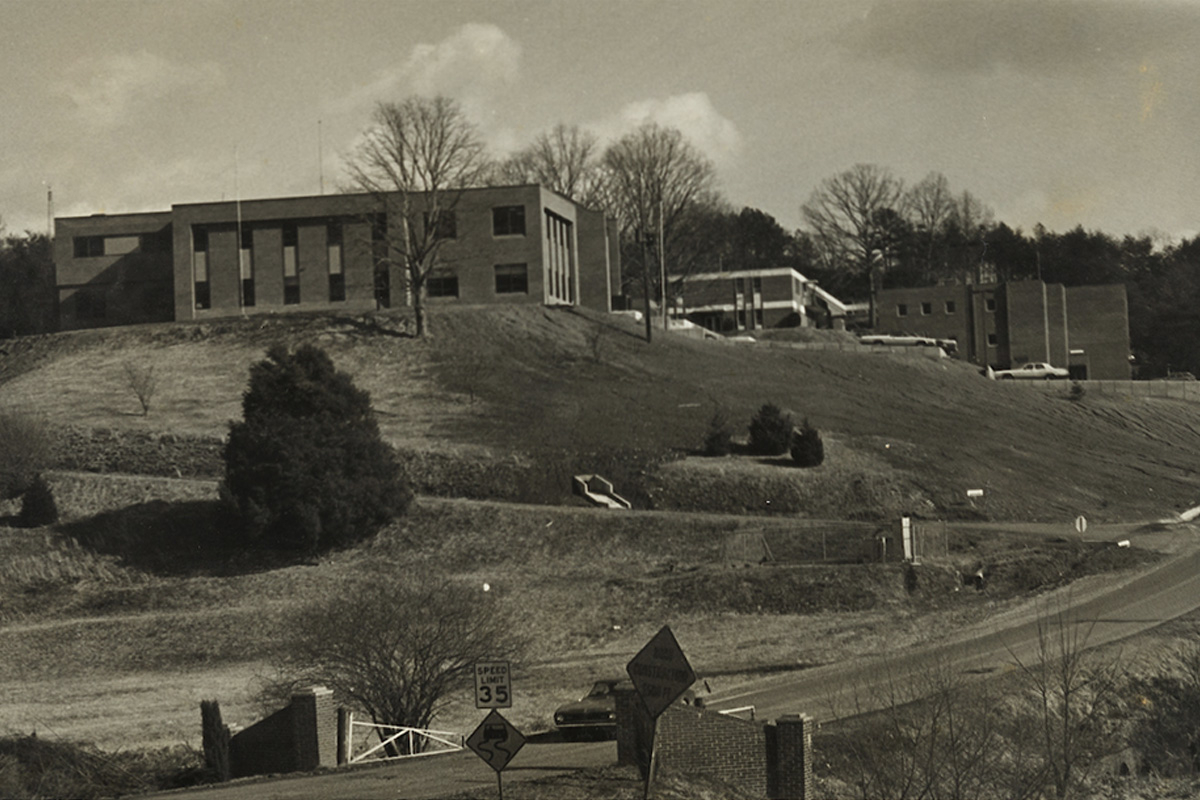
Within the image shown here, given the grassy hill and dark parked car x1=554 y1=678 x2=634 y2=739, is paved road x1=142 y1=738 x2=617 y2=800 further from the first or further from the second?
the grassy hill

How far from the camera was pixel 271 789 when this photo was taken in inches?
856

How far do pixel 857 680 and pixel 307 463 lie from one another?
952 inches

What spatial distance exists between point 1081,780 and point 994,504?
28268mm

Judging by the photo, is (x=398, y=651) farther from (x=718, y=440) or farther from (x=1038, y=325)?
(x=1038, y=325)

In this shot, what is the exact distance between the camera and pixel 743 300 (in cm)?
11594

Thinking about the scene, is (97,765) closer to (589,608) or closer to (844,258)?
(589,608)

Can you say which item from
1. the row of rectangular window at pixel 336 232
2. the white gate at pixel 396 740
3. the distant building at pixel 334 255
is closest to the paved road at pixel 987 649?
the white gate at pixel 396 740

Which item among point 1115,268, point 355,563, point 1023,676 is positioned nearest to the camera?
point 1023,676

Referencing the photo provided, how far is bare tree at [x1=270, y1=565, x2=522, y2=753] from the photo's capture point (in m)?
27.4

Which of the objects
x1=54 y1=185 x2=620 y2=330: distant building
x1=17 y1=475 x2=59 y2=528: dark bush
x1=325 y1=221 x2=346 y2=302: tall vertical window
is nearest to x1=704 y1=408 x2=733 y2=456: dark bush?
x1=17 y1=475 x2=59 y2=528: dark bush

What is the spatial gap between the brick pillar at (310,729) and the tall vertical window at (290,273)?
198 feet

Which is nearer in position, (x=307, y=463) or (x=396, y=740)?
(x=396, y=740)

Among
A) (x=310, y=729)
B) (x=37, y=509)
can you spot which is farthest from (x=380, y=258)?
(x=310, y=729)

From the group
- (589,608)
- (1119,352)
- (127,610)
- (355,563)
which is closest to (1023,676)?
(589,608)
